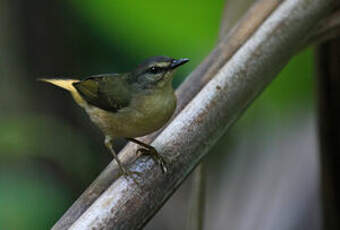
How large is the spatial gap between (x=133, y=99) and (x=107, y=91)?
0.19 meters

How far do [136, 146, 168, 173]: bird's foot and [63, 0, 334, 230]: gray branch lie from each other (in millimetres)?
15

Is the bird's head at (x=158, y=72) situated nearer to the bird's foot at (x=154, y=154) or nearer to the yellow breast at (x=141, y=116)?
the yellow breast at (x=141, y=116)

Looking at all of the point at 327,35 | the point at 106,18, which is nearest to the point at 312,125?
the point at 327,35

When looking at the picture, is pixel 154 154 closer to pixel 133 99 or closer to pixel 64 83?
pixel 133 99

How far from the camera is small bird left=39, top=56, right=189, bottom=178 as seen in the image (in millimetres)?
1854

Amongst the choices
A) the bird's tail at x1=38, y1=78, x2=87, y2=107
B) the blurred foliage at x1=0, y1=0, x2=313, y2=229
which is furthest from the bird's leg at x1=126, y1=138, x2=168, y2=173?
the blurred foliage at x1=0, y1=0, x2=313, y2=229

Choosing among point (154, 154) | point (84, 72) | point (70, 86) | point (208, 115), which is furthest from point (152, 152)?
point (84, 72)

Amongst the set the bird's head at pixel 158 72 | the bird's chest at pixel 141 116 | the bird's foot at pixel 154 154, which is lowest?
the bird's foot at pixel 154 154

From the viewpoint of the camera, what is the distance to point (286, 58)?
200 centimetres

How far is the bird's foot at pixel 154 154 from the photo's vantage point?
1.48 m

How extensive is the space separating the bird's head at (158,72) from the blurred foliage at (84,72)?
28.4 inches

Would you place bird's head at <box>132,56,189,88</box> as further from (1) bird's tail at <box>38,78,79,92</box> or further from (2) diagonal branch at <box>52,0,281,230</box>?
(1) bird's tail at <box>38,78,79,92</box>

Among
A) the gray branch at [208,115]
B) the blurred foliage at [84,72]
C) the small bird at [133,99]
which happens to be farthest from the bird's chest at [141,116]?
the blurred foliage at [84,72]

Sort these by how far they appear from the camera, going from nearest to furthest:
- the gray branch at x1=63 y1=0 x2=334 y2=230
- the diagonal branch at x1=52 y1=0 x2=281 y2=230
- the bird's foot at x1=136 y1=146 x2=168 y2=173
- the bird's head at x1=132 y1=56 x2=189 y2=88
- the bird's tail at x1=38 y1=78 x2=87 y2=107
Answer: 1. the gray branch at x1=63 y1=0 x2=334 y2=230
2. the bird's foot at x1=136 y1=146 x2=168 y2=173
3. the diagonal branch at x1=52 y1=0 x2=281 y2=230
4. the bird's head at x1=132 y1=56 x2=189 y2=88
5. the bird's tail at x1=38 y1=78 x2=87 y2=107
